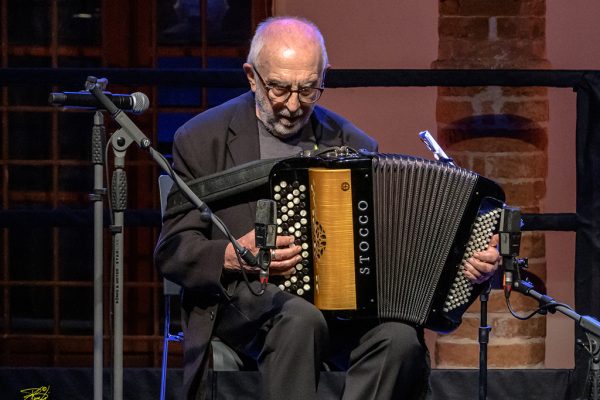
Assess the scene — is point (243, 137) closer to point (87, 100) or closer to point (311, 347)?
point (87, 100)

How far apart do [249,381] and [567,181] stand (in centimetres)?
192

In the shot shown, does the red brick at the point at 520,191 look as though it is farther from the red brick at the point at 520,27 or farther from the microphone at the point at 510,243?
the microphone at the point at 510,243

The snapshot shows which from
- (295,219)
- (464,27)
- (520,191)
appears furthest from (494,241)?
(464,27)

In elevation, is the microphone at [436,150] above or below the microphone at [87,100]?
below

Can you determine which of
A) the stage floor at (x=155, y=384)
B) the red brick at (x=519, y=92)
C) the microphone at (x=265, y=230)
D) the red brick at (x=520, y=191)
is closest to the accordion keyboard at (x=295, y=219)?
the microphone at (x=265, y=230)

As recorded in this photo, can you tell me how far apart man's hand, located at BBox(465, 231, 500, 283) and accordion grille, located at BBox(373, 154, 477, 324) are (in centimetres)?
7

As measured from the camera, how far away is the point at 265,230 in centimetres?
287

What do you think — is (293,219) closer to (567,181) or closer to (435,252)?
(435,252)

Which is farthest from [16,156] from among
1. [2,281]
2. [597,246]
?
[597,246]

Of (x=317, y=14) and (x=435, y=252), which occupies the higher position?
(x=317, y=14)

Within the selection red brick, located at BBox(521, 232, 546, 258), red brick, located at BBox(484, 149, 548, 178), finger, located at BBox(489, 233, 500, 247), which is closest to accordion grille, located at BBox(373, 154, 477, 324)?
finger, located at BBox(489, 233, 500, 247)

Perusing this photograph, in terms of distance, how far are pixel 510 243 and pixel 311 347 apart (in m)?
0.57

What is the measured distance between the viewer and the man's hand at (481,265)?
317 cm

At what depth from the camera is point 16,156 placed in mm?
5746
